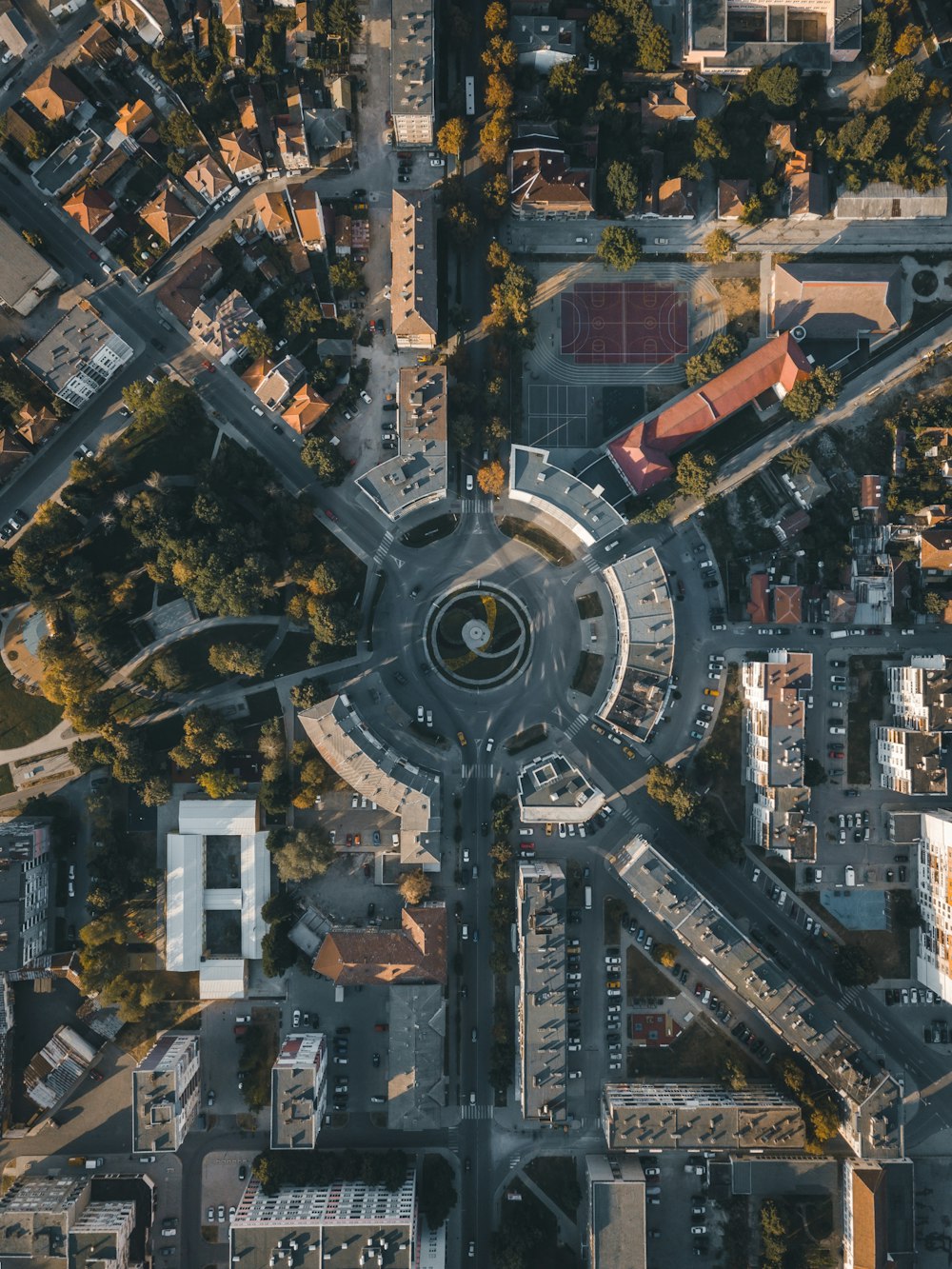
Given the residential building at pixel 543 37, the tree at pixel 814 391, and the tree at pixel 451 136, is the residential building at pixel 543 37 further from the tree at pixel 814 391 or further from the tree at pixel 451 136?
the tree at pixel 814 391

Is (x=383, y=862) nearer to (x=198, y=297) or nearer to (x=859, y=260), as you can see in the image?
(x=198, y=297)

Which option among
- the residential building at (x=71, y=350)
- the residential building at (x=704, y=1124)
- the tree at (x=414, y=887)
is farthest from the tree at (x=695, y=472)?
the residential building at (x=704, y=1124)

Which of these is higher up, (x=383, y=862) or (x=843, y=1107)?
(x=383, y=862)

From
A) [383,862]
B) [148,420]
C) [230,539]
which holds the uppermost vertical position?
[148,420]

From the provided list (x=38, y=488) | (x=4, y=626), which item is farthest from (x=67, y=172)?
(x=4, y=626)

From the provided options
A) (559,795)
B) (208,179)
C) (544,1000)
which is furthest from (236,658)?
(208,179)

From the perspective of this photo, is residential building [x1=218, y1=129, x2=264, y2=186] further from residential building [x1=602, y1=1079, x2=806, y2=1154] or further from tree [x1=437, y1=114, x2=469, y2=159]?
residential building [x1=602, y1=1079, x2=806, y2=1154]
